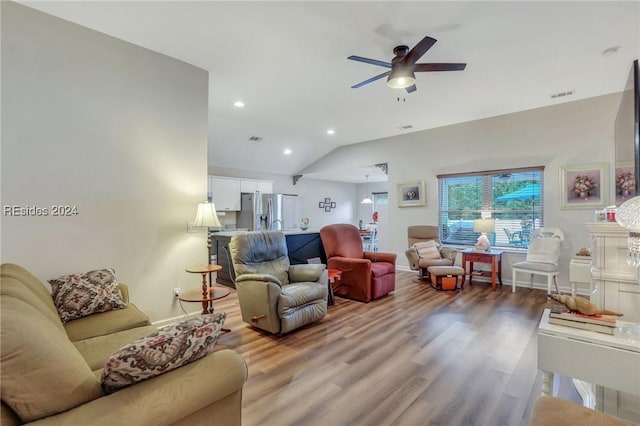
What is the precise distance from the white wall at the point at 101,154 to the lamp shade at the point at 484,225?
4514 millimetres

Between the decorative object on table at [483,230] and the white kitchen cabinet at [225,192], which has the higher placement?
the white kitchen cabinet at [225,192]

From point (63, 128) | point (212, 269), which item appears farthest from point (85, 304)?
point (63, 128)

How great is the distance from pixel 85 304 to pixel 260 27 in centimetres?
278

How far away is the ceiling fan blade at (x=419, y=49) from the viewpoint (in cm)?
236

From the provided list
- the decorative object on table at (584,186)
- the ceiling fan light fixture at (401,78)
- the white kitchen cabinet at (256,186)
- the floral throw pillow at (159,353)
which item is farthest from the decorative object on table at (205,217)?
the decorative object on table at (584,186)

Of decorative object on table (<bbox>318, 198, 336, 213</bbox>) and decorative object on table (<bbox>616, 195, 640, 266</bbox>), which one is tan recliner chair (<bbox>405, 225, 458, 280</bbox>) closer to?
decorative object on table (<bbox>616, 195, 640, 266</bbox>)

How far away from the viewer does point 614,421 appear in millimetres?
1146

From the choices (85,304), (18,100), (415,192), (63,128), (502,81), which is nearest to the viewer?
(85,304)

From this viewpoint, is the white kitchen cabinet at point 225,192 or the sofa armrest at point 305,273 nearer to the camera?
the sofa armrest at point 305,273

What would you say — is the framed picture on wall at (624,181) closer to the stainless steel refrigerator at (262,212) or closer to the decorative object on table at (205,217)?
the decorative object on table at (205,217)

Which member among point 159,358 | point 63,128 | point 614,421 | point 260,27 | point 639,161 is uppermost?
point 260,27

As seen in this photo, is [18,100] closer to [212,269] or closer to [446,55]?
[212,269]

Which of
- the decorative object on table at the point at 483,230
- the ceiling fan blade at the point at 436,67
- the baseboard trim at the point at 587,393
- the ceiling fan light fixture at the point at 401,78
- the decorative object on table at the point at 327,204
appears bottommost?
the baseboard trim at the point at 587,393

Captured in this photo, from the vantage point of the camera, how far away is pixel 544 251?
181 inches
